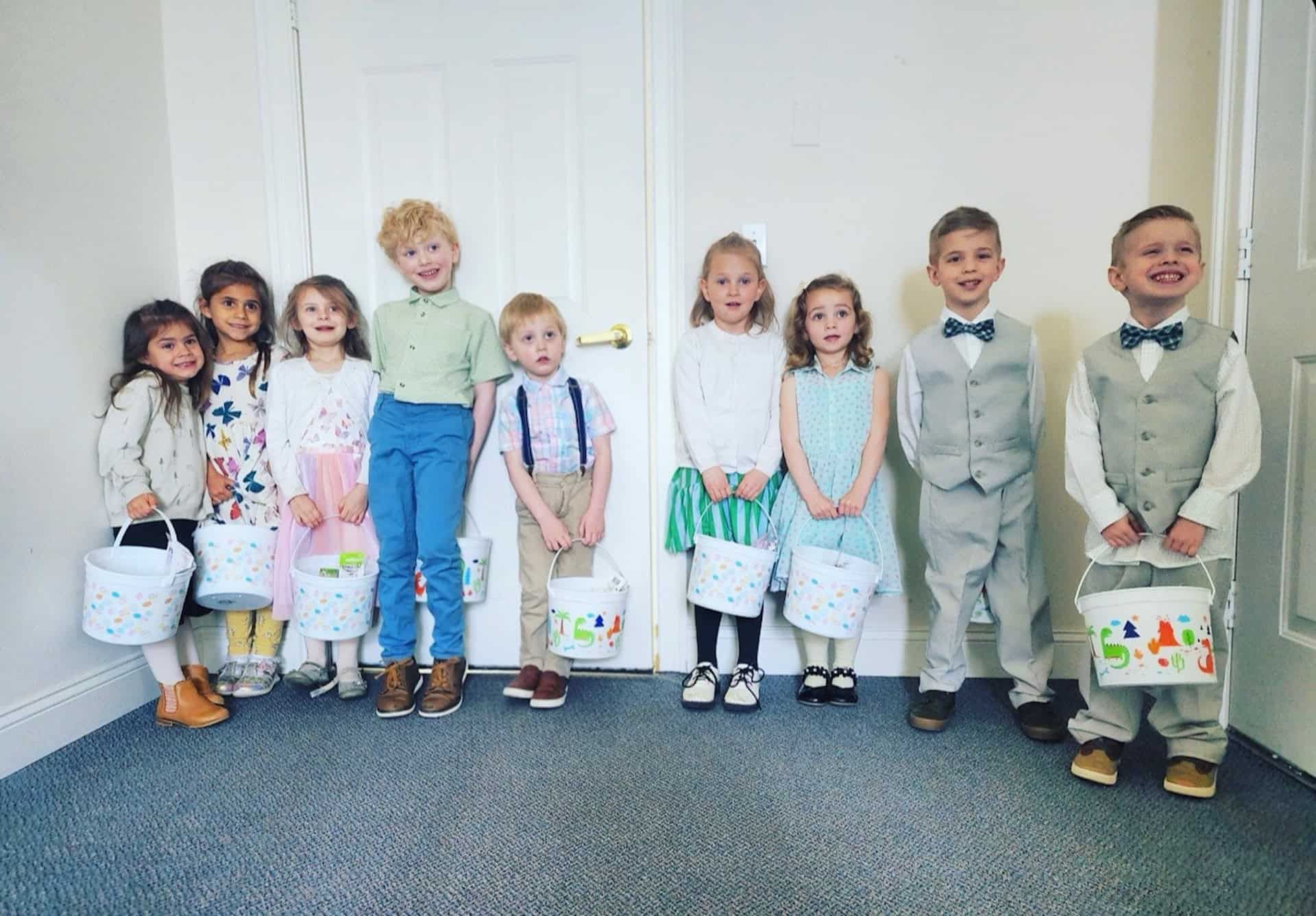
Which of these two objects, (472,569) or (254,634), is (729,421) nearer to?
(472,569)

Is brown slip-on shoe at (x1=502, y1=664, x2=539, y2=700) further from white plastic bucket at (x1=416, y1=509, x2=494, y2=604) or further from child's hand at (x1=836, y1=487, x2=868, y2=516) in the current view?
child's hand at (x1=836, y1=487, x2=868, y2=516)

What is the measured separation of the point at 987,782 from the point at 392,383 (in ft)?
5.98

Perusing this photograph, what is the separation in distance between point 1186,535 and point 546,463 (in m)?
1.56

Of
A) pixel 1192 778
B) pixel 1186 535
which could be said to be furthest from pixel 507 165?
pixel 1192 778

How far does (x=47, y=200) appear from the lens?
185 centimetres

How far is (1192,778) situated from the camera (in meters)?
1.51

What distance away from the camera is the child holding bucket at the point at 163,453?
1948mm

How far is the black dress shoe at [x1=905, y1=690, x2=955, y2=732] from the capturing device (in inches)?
72.1

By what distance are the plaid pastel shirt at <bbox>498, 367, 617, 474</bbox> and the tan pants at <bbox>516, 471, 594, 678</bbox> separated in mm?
48

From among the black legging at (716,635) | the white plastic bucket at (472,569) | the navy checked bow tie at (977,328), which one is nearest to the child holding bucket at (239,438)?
the white plastic bucket at (472,569)

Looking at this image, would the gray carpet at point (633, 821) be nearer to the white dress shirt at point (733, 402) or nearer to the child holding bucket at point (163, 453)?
the child holding bucket at point (163, 453)

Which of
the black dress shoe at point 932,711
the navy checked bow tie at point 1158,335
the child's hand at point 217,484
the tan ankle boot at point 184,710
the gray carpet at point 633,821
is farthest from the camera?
the child's hand at point 217,484

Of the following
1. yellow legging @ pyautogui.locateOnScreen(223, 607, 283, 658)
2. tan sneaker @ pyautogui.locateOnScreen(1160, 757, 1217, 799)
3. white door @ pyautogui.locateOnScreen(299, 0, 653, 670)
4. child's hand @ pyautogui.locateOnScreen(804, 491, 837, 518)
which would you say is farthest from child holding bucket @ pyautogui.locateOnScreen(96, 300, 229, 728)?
tan sneaker @ pyautogui.locateOnScreen(1160, 757, 1217, 799)

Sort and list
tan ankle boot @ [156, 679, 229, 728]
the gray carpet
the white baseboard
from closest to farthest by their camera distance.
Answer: the gray carpet → the white baseboard → tan ankle boot @ [156, 679, 229, 728]
